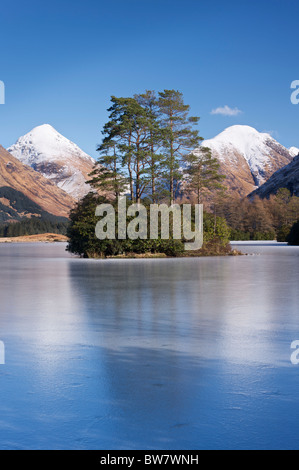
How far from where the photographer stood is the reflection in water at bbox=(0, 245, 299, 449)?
9.10ft

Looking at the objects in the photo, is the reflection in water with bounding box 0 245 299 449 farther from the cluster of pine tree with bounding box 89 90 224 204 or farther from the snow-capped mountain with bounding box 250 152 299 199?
the snow-capped mountain with bounding box 250 152 299 199

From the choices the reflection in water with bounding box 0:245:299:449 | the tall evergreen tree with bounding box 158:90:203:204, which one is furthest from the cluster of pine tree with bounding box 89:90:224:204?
the reflection in water with bounding box 0:245:299:449

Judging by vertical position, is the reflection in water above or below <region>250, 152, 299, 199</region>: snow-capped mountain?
below

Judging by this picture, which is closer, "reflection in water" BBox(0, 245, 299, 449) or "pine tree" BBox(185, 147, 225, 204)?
"reflection in water" BBox(0, 245, 299, 449)

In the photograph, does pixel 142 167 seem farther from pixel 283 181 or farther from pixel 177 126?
pixel 283 181

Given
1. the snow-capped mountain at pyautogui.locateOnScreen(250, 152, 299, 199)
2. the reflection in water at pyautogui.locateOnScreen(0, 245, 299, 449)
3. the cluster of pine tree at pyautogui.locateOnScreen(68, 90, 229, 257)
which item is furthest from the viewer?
the snow-capped mountain at pyautogui.locateOnScreen(250, 152, 299, 199)

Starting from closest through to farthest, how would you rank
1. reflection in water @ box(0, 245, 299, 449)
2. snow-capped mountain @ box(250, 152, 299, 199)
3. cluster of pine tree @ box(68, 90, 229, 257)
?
reflection in water @ box(0, 245, 299, 449)
cluster of pine tree @ box(68, 90, 229, 257)
snow-capped mountain @ box(250, 152, 299, 199)

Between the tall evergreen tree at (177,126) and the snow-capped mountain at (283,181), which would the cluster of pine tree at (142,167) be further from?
the snow-capped mountain at (283,181)

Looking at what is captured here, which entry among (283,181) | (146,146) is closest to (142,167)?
(146,146)

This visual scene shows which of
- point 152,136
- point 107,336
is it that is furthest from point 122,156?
point 107,336

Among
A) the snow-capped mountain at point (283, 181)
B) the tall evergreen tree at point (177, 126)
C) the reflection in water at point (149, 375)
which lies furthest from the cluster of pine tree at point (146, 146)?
the snow-capped mountain at point (283, 181)

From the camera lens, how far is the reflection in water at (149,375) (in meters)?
2.77
